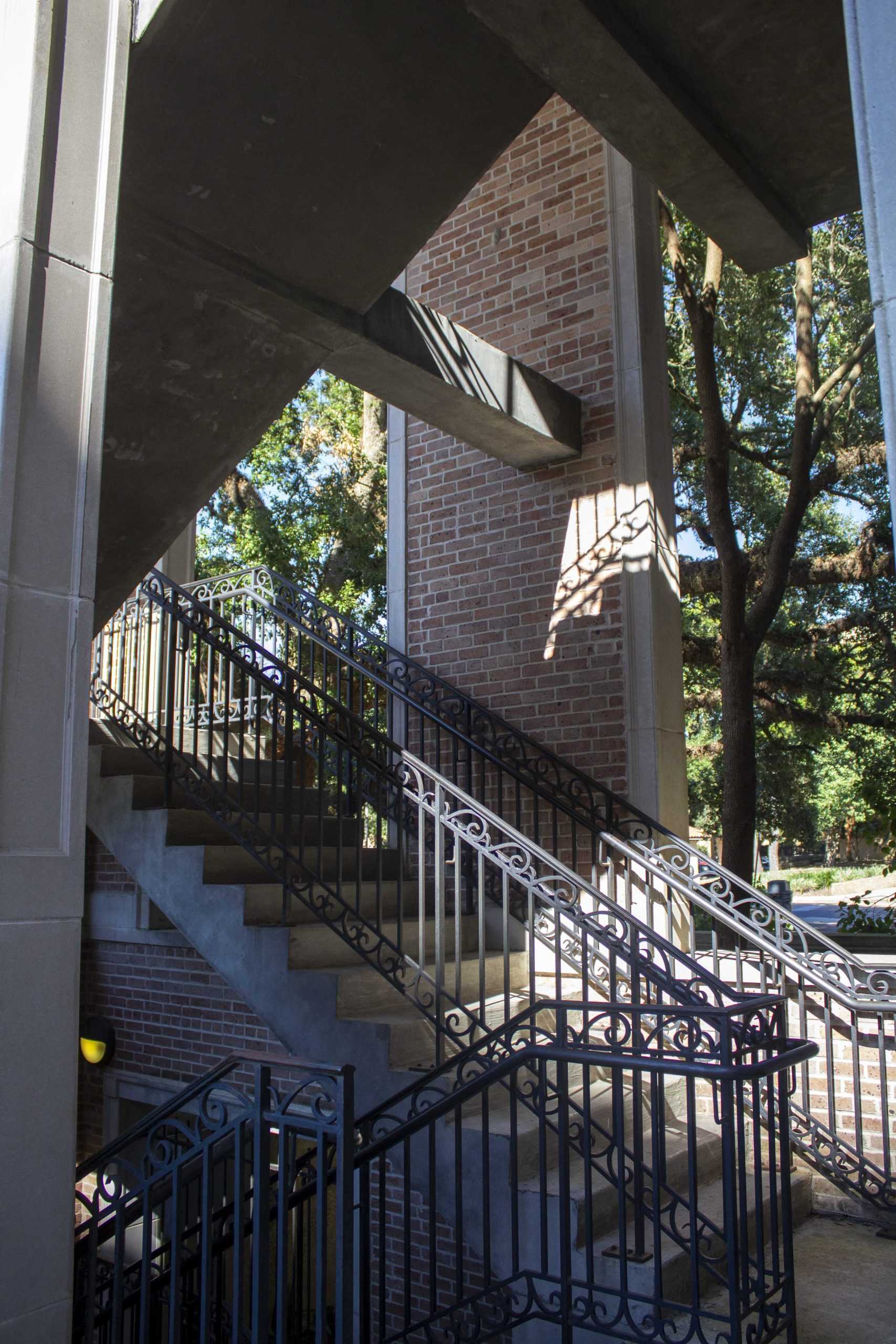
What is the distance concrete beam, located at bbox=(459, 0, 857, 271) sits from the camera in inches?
158

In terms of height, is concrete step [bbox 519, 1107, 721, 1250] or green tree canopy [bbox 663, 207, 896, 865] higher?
green tree canopy [bbox 663, 207, 896, 865]

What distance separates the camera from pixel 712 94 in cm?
447

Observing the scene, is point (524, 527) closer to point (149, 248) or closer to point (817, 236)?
point (149, 248)

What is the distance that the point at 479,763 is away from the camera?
7066 millimetres

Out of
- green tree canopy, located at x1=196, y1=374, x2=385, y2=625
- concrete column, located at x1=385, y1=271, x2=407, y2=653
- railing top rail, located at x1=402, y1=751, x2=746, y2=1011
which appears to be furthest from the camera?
green tree canopy, located at x1=196, y1=374, x2=385, y2=625

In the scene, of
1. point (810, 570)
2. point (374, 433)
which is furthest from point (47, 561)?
point (374, 433)

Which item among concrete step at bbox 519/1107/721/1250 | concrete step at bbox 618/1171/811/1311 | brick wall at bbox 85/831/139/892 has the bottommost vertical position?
concrete step at bbox 618/1171/811/1311

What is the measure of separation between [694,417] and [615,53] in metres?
9.88

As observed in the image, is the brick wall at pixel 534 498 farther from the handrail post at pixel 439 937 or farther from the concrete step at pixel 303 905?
the handrail post at pixel 439 937

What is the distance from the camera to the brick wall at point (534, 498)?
6785 mm

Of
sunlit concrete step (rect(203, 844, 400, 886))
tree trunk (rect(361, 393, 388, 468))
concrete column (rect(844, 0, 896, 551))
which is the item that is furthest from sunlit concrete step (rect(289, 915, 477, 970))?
tree trunk (rect(361, 393, 388, 468))

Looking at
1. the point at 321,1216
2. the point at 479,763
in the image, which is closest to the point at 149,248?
the point at 321,1216

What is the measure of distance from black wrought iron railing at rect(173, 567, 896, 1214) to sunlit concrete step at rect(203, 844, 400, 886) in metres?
0.81

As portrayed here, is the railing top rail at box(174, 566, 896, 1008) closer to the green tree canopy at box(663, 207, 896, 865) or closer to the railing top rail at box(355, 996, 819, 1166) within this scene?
the railing top rail at box(355, 996, 819, 1166)
